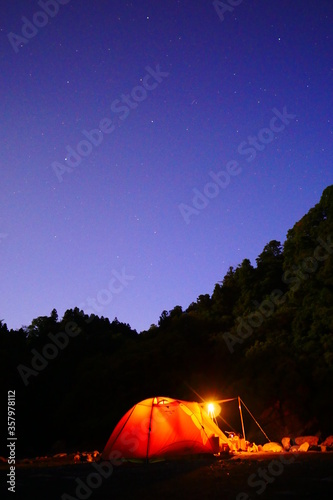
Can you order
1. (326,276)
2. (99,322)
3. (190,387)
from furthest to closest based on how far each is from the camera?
(99,322) → (190,387) → (326,276)

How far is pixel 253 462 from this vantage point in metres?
10.4

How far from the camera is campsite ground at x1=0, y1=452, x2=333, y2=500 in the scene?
6.21 meters

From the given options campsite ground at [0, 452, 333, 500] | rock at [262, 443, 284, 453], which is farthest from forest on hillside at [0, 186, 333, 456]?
campsite ground at [0, 452, 333, 500]

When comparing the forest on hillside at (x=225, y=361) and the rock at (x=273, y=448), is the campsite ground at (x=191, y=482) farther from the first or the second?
the forest on hillside at (x=225, y=361)

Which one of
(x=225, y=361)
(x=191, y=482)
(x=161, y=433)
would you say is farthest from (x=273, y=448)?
(x=225, y=361)

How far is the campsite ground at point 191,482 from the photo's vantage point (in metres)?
6.21

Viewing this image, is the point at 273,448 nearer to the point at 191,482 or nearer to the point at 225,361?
the point at 191,482

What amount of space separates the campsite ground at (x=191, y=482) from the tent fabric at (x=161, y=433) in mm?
2516

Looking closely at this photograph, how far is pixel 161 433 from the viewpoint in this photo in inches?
513

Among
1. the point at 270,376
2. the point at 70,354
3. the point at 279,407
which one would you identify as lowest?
the point at 279,407

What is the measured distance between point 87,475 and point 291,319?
2007 cm

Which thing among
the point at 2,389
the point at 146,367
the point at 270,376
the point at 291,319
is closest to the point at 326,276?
the point at 291,319

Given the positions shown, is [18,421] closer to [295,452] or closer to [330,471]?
[295,452]

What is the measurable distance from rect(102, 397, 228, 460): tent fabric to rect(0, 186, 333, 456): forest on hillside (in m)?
9.90
